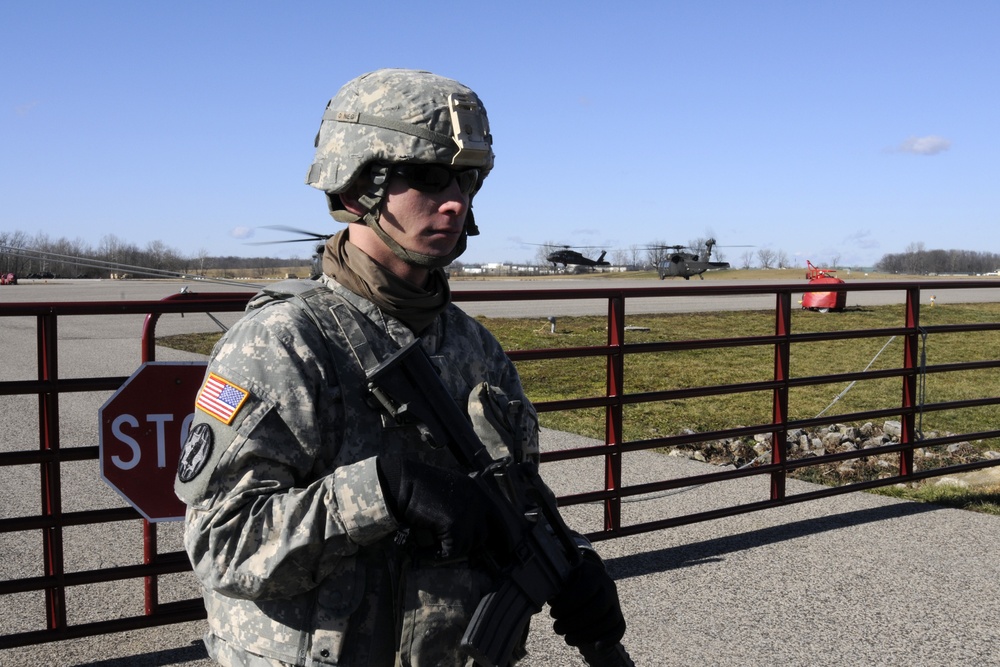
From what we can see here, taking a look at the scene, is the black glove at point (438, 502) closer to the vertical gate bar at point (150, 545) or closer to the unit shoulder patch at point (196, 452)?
the unit shoulder patch at point (196, 452)

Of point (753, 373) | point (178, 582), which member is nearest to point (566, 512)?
point (178, 582)

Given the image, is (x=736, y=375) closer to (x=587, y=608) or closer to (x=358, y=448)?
(x=587, y=608)

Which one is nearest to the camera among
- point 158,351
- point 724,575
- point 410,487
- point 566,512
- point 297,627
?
point 410,487

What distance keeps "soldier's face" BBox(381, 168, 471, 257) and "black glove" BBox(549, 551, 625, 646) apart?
0.78 meters

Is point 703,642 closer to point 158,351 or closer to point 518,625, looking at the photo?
point 518,625

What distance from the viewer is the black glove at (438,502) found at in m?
1.73

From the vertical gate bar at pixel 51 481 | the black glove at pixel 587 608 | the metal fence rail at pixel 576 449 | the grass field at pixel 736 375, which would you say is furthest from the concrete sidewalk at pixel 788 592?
the black glove at pixel 587 608

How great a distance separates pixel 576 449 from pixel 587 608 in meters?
3.50

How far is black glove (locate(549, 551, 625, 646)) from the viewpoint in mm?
2086

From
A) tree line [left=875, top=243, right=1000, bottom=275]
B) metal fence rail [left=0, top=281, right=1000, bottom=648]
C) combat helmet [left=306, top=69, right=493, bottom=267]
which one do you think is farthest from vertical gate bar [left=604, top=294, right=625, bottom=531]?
tree line [left=875, top=243, right=1000, bottom=275]

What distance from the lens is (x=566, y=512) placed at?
6.59m

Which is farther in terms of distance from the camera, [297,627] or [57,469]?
[57,469]

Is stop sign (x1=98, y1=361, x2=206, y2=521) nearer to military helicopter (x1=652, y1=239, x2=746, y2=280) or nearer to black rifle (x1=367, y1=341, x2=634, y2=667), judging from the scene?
black rifle (x1=367, y1=341, x2=634, y2=667)

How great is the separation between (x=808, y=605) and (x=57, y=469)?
11.9 ft
